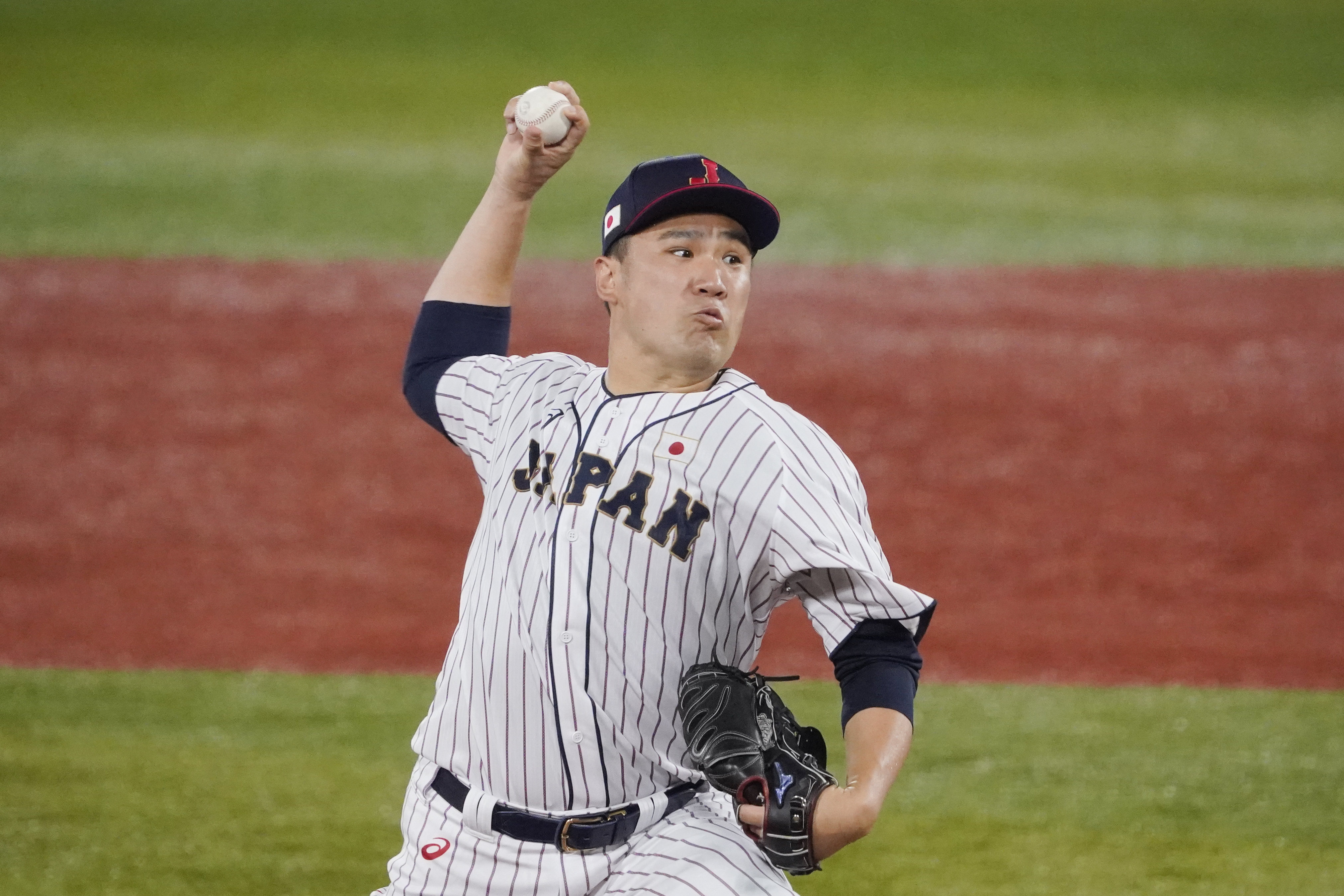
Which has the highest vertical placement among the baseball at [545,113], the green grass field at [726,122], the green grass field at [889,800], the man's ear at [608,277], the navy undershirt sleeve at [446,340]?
the green grass field at [726,122]

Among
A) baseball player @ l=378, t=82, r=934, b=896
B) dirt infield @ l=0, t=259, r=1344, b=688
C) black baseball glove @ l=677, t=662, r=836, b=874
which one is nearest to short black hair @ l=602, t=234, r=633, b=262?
baseball player @ l=378, t=82, r=934, b=896

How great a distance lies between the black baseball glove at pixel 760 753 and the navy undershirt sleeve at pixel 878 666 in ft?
0.34

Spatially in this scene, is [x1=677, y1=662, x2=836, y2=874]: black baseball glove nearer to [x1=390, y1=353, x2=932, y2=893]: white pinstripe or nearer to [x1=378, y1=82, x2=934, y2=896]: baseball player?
[x1=378, y1=82, x2=934, y2=896]: baseball player

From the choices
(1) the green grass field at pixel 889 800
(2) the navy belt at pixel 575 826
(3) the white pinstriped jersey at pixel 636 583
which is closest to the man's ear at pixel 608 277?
(3) the white pinstriped jersey at pixel 636 583

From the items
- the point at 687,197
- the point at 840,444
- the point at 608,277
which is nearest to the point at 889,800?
the point at 608,277

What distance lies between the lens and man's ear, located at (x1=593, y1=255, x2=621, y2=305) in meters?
2.83

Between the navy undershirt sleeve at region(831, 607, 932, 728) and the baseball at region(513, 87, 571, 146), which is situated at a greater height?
the baseball at region(513, 87, 571, 146)

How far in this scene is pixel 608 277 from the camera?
2.85m

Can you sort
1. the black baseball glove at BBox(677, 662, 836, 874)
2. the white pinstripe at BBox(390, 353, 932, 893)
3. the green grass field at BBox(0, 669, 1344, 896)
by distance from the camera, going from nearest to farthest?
the black baseball glove at BBox(677, 662, 836, 874) → the white pinstripe at BBox(390, 353, 932, 893) → the green grass field at BBox(0, 669, 1344, 896)

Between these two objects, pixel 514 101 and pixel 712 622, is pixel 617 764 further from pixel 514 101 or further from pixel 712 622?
pixel 514 101

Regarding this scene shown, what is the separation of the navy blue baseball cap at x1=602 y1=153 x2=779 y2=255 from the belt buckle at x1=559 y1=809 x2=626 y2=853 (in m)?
0.97

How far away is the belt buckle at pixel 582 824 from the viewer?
2.58 meters

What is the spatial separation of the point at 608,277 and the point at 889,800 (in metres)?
2.74

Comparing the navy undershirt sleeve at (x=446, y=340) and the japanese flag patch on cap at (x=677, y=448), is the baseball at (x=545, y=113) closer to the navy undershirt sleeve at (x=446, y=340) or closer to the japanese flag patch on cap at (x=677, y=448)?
the navy undershirt sleeve at (x=446, y=340)
